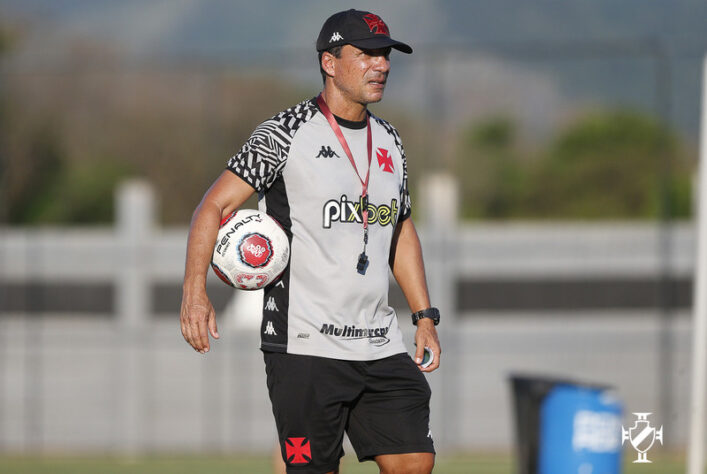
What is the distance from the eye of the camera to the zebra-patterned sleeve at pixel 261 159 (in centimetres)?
508

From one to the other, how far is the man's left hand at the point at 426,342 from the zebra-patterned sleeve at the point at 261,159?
978mm

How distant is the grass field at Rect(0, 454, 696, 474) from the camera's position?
13898mm

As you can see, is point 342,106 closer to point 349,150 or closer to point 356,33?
point 349,150

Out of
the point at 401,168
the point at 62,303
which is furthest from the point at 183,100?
the point at 401,168

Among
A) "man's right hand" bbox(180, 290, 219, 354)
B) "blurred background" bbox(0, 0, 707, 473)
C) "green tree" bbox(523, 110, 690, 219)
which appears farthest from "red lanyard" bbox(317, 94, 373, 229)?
"green tree" bbox(523, 110, 690, 219)

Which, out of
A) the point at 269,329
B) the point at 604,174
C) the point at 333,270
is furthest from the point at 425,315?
the point at 604,174

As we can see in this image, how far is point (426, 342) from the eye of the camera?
5473 mm

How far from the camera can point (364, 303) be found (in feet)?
17.0

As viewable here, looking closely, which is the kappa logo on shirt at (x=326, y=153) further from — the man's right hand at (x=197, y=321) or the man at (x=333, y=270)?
the man's right hand at (x=197, y=321)

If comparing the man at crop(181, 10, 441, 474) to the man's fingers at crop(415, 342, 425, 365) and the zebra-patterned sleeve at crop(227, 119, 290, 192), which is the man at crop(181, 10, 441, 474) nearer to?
the zebra-patterned sleeve at crop(227, 119, 290, 192)

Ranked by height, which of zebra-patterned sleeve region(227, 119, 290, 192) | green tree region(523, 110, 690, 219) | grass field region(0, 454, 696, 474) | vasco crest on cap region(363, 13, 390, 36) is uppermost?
green tree region(523, 110, 690, 219)

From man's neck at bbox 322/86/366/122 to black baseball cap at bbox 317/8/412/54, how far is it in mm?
194

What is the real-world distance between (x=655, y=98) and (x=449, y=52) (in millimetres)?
2974

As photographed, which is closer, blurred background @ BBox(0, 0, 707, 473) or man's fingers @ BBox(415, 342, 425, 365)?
man's fingers @ BBox(415, 342, 425, 365)
